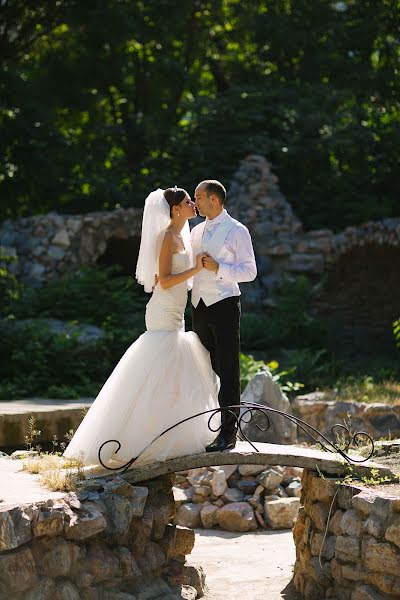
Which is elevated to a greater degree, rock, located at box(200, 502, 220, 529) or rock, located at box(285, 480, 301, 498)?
rock, located at box(285, 480, 301, 498)

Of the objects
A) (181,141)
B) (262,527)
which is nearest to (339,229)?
(181,141)

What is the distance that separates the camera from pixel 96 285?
1364 cm

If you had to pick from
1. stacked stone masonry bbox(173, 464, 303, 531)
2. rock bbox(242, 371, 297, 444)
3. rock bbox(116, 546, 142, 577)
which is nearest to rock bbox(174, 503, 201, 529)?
stacked stone masonry bbox(173, 464, 303, 531)

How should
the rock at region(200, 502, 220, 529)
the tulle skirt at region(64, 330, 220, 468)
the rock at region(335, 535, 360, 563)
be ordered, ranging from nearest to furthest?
the rock at region(335, 535, 360, 563) → the tulle skirt at region(64, 330, 220, 468) → the rock at region(200, 502, 220, 529)

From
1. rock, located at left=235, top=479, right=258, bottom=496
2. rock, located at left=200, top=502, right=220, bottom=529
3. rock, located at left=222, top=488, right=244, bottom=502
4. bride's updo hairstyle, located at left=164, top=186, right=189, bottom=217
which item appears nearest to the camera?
bride's updo hairstyle, located at left=164, top=186, right=189, bottom=217

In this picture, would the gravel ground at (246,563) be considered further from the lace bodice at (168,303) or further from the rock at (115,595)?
the lace bodice at (168,303)

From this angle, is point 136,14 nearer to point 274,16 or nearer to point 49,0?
point 49,0

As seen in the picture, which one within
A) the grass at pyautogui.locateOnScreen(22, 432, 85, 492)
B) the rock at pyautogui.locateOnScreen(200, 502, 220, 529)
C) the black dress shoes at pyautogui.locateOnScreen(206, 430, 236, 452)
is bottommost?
the rock at pyautogui.locateOnScreen(200, 502, 220, 529)

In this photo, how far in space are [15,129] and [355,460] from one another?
11.4 meters

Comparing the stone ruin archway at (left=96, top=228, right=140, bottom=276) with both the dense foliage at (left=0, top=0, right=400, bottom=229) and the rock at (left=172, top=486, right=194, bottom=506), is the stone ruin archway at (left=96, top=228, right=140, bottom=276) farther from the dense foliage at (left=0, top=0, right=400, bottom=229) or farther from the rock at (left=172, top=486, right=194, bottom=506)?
the rock at (left=172, top=486, right=194, bottom=506)

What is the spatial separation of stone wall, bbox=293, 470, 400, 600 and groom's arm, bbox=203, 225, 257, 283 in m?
1.44

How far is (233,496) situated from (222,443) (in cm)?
272

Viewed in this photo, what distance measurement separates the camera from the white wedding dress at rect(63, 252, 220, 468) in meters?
6.01

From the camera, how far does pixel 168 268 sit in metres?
6.21
